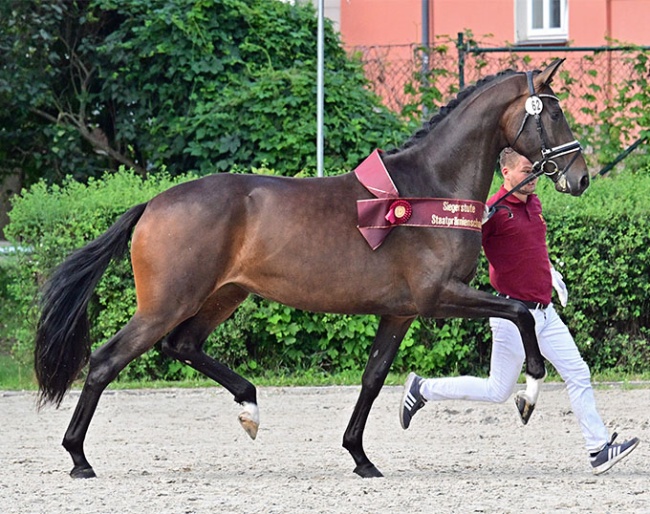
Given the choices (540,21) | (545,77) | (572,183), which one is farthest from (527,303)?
(540,21)

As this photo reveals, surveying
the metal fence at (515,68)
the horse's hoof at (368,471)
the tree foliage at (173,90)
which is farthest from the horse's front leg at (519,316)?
the metal fence at (515,68)

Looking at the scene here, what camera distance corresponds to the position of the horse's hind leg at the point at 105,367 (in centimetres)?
646

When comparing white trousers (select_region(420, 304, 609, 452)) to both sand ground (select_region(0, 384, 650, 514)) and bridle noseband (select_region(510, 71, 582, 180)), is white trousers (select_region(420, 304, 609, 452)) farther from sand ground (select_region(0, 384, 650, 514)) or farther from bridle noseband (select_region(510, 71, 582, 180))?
bridle noseband (select_region(510, 71, 582, 180))

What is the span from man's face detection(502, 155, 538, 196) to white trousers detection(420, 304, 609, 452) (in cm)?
64

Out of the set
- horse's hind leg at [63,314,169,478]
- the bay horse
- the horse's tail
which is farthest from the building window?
horse's hind leg at [63,314,169,478]

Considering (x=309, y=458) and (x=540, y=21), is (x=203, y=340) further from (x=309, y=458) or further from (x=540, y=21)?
(x=540, y=21)

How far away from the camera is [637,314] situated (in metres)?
10.1

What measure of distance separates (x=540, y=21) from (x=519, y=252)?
1215 cm

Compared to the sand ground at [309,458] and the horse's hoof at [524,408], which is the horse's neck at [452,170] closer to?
the horse's hoof at [524,408]

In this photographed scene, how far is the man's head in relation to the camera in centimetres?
659

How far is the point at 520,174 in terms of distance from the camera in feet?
21.7

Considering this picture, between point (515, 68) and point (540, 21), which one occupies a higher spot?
point (540, 21)

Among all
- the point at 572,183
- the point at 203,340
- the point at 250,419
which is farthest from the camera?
the point at 203,340

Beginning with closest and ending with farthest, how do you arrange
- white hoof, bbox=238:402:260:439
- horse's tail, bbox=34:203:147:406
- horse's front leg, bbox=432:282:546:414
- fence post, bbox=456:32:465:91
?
1. horse's front leg, bbox=432:282:546:414
2. white hoof, bbox=238:402:260:439
3. horse's tail, bbox=34:203:147:406
4. fence post, bbox=456:32:465:91
